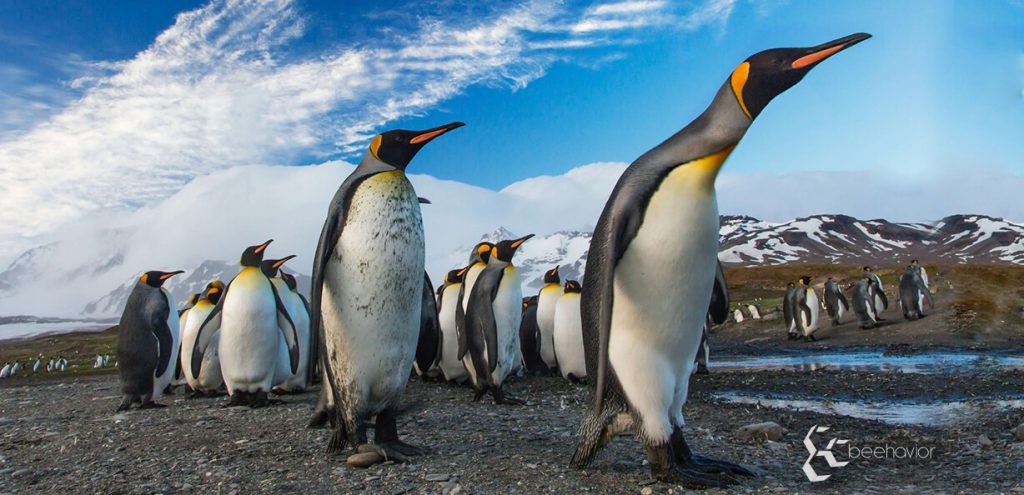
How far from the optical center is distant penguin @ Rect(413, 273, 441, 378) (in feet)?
24.2

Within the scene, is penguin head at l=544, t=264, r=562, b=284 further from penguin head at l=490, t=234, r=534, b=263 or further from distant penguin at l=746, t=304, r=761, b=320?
distant penguin at l=746, t=304, r=761, b=320

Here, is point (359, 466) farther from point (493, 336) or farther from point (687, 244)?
point (493, 336)

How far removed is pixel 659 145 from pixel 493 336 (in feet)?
12.5

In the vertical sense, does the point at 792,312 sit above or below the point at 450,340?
below

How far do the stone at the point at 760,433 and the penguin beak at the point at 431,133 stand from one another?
2.74 metres

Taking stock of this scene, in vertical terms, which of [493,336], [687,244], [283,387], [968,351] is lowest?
[968,351]

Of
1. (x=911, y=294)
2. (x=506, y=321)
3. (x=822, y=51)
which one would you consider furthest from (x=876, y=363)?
(x=822, y=51)

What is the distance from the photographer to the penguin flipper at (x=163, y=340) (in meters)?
7.91

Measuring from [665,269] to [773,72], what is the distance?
1.13 m

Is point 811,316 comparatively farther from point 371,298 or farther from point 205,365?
point 371,298

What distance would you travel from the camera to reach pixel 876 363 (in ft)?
38.7

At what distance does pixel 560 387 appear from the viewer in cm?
841

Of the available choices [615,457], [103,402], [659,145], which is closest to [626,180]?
[659,145]

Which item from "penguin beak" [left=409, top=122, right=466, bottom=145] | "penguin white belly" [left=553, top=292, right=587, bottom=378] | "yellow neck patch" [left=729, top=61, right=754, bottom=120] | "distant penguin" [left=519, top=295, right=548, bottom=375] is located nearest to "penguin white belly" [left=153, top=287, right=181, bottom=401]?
"distant penguin" [left=519, top=295, right=548, bottom=375]
